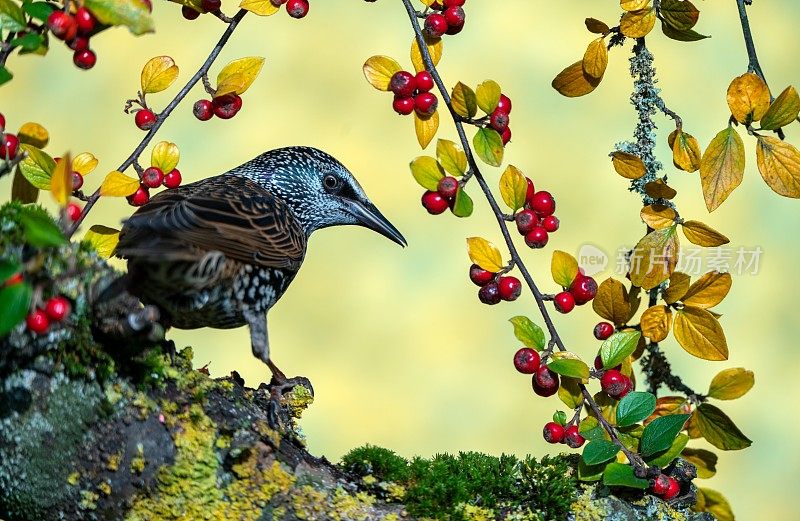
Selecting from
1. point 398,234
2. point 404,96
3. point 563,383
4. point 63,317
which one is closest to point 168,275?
point 63,317

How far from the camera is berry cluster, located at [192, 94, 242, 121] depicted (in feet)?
7.77

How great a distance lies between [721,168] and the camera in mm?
2191

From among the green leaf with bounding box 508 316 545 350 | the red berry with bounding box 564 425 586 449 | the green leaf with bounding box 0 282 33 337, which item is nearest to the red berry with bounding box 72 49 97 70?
the green leaf with bounding box 0 282 33 337

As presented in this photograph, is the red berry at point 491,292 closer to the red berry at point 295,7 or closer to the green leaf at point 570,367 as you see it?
the green leaf at point 570,367

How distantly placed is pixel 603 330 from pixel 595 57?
1.96ft

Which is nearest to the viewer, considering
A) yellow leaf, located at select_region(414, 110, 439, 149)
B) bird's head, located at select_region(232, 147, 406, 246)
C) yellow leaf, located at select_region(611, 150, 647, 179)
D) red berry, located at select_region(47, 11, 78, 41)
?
red berry, located at select_region(47, 11, 78, 41)

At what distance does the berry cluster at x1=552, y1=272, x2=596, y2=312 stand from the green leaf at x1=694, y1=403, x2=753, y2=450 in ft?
1.25

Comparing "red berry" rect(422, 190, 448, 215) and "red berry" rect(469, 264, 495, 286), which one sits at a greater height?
"red berry" rect(422, 190, 448, 215)

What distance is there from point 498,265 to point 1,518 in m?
1.06

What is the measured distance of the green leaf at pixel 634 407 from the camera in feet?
6.99

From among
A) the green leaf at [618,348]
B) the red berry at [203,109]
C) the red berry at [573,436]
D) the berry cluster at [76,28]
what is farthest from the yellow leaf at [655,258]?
the berry cluster at [76,28]

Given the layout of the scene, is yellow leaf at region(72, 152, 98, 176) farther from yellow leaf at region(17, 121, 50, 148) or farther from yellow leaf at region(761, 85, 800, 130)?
yellow leaf at region(761, 85, 800, 130)

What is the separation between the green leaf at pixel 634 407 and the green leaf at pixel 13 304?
1170mm

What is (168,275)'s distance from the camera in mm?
2098
